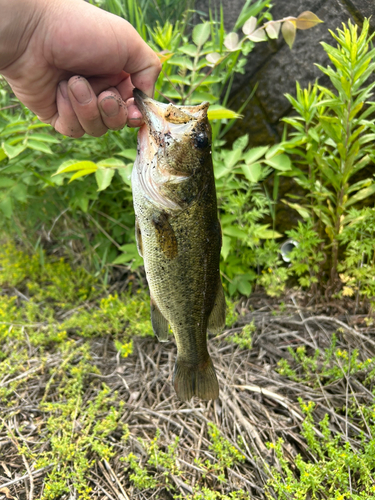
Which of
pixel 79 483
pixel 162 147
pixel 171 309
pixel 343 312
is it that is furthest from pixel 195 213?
pixel 343 312

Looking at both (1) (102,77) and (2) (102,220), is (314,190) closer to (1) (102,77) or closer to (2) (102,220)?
(1) (102,77)

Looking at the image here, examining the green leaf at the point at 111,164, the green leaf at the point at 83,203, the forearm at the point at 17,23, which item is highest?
the forearm at the point at 17,23

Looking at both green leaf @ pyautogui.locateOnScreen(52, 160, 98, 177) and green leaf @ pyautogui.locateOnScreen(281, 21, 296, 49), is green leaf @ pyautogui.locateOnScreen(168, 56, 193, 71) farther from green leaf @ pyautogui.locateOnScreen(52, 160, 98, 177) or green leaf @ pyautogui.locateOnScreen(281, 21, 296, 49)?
green leaf @ pyautogui.locateOnScreen(52, 160, 98, 177)

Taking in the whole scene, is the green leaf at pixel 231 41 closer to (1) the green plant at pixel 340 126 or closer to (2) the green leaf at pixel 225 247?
(1) the green plant at pixel 340 126

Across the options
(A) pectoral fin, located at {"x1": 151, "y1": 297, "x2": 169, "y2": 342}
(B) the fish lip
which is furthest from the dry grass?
(B) the fish lip

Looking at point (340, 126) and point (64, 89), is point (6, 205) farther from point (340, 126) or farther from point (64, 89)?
point (340, 126)

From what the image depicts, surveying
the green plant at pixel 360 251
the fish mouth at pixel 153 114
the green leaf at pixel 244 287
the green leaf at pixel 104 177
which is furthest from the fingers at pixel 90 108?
the green leaf at pixel 244 287

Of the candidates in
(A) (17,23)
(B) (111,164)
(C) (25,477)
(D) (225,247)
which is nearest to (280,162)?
(D) (225,247)
